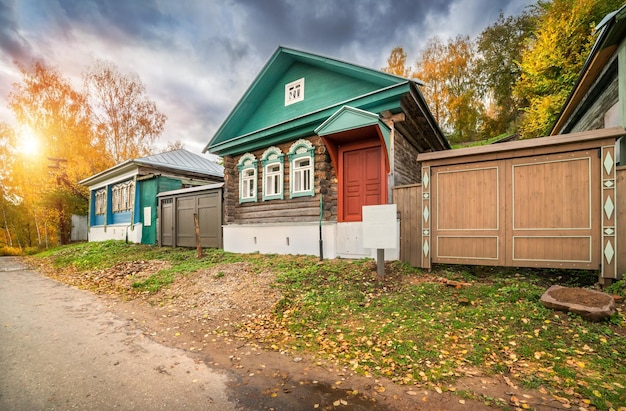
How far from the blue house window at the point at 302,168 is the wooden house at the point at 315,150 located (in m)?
0.04

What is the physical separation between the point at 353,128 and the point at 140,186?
592 inches

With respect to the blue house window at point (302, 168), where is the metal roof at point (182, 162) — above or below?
above

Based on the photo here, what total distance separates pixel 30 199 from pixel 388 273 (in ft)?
91.2

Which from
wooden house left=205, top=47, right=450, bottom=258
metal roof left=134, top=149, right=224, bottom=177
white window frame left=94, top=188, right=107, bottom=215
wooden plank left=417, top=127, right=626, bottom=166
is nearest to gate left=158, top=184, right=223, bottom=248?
wooden house left=205, top=47, right=450, bottom=258

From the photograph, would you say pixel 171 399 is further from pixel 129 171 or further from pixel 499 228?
pixel 129 171

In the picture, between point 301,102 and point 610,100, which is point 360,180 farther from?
point 610,100

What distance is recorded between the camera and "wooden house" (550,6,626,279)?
4922 millimetres

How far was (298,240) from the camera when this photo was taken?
9.80m

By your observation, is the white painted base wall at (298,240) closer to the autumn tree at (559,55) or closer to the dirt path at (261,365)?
the dirt path at (261,365)

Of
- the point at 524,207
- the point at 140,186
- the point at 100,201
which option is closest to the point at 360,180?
the point at 524,207

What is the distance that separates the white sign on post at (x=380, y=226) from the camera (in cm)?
614

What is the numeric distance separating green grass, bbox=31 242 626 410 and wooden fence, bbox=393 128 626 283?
0.52 m

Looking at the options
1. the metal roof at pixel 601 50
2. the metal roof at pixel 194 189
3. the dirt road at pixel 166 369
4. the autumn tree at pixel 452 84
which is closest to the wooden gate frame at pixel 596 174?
the metal roof at pixel 601 50

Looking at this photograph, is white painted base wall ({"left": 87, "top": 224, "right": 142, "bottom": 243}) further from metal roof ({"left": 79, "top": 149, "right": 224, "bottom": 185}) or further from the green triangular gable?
the green triangular gable
